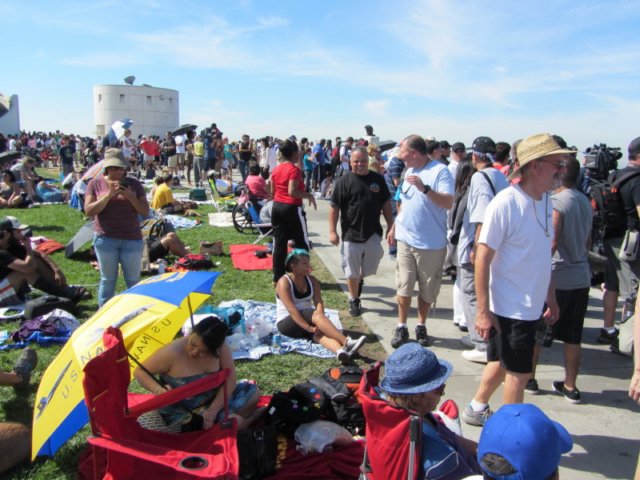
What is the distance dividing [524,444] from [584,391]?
309 centimetres

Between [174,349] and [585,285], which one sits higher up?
[585,285]

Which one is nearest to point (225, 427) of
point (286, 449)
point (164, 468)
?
point (164, 468)

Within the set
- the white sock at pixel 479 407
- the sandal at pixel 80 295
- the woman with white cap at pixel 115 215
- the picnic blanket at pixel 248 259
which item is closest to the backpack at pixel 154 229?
the picnic blanket at pixel 248 259

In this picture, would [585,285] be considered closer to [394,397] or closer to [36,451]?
[394,397]

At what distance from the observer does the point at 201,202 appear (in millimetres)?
15914

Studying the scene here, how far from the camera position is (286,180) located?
6594 millimetres

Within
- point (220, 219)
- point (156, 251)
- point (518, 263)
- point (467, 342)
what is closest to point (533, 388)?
point (467, 342)

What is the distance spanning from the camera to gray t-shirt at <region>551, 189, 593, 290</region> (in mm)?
4102

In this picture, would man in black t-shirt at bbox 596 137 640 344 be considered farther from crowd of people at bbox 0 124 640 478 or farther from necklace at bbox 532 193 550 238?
necklace at bbox 532 193 550 238

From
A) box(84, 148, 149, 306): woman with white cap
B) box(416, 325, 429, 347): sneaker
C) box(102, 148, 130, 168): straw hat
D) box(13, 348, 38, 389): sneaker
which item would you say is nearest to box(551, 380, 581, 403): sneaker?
box(416, 325, 429, 347): sneaker

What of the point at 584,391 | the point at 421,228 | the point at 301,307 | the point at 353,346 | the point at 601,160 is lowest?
the point at 584,391

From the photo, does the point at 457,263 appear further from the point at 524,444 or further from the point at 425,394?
the point at 524,444

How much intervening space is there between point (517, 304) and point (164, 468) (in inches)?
86.4

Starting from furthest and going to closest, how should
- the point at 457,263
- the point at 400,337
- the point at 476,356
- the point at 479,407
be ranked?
the point at 457,263 < the point at 400,337 < the point at 476,356 < the point at 479,407
